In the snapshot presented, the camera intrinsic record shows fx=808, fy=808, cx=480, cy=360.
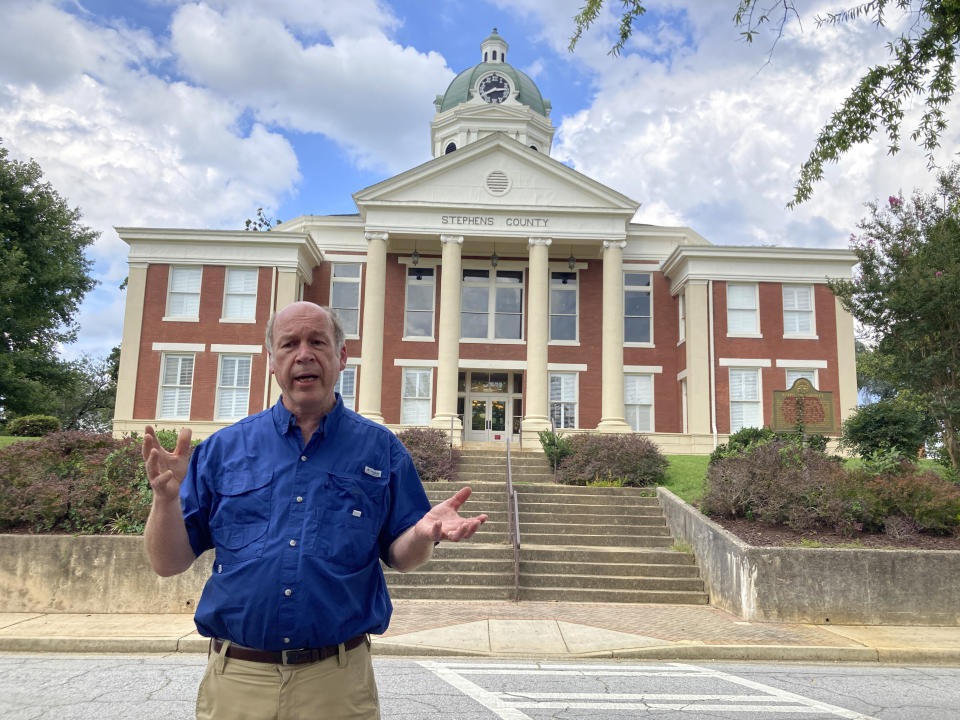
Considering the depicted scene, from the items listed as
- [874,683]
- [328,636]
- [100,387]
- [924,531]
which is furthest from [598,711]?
[100,387]

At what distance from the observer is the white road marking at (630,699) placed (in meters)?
6.41

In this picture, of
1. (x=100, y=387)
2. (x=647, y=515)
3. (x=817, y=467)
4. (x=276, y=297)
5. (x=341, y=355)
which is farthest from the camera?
(x=100, y=387)

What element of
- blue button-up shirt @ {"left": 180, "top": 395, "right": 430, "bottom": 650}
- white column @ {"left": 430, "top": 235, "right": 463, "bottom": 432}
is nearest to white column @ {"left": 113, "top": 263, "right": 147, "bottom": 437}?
white column @ {"left": 430, "top": 235, "right": 463, "bottom": 432}

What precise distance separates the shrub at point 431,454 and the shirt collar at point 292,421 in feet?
50.4

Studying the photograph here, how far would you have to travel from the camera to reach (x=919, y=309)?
647 inches

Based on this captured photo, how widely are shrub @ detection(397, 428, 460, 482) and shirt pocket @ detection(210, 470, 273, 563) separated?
609 inches

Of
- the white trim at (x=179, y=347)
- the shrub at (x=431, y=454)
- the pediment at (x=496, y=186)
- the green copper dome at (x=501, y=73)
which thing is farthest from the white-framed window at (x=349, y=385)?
the green copper dome at (x=501, y=73)

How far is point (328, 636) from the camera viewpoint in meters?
2.77

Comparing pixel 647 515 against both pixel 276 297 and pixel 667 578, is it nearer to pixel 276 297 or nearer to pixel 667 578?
pixel 667 578

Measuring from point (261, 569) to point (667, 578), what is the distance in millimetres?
11094

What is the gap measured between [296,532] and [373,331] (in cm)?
2405

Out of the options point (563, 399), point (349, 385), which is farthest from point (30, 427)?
point (563, 399)

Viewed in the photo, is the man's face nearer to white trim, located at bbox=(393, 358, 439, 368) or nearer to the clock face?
white trim, located at bbox=(393, 358, 439, 368)

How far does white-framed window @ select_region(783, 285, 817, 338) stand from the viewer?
28.1m
